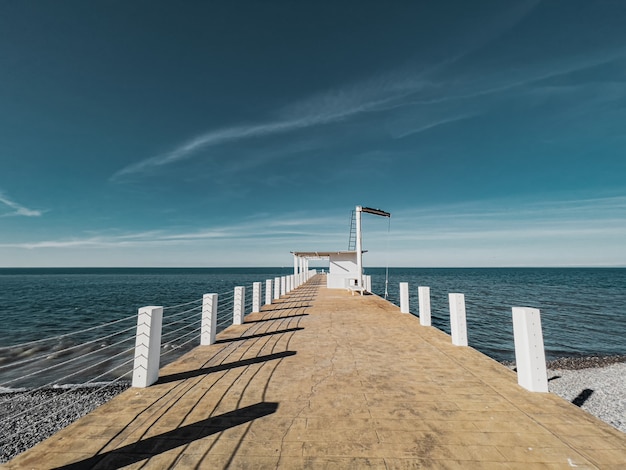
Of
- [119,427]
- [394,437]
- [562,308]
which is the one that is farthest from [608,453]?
[562,308]

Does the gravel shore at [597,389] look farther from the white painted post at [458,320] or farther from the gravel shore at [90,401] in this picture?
the white painted post at [458,320]

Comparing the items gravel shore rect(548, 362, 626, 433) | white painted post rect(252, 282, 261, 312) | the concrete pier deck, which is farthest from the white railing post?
gravel shore rect(548, 362, 626, 433)

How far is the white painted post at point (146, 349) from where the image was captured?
14.5 feet

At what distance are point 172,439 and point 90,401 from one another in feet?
23.4

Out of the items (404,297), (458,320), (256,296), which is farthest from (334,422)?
(256,296)

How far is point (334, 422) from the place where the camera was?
10.8ft

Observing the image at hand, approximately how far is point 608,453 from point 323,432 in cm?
270

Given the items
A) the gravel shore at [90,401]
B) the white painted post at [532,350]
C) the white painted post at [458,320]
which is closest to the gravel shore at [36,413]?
the gravel shore at [90,401]

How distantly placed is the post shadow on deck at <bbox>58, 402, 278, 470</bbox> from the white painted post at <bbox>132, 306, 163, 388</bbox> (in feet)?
5.35

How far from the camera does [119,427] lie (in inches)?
127

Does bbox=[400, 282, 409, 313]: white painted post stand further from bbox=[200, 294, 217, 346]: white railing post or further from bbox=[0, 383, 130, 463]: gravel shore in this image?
bbox=[0, 383, 130, 463]: gravel shore

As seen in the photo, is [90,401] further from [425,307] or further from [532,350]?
[532,350]

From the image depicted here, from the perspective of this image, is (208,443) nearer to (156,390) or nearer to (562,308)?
(156,390)

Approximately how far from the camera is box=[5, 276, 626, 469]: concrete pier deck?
2697mm
